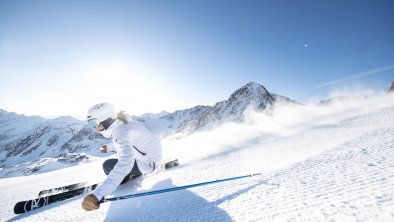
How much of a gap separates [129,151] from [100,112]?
5.26 ft

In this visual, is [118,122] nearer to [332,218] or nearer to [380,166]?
[332,218]

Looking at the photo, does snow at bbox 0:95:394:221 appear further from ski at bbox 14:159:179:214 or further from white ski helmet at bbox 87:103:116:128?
white ski helmet at bbox 87:103:116:128

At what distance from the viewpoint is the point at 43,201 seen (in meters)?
5.32

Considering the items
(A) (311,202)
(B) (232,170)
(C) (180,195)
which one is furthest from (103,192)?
(A) (311,202)

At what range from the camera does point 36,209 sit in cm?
524

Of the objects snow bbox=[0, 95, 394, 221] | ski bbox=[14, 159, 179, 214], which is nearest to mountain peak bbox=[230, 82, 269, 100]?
ski bbox=[14, 159, 179, 214]

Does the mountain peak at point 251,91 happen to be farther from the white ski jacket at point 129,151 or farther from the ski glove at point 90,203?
the ski glove at point 90,203

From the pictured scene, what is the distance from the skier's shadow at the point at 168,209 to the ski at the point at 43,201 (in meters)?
1.89

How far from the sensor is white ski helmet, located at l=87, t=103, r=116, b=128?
17.3 ft

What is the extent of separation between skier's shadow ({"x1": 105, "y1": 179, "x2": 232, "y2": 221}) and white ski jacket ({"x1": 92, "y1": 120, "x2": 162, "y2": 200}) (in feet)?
1.53

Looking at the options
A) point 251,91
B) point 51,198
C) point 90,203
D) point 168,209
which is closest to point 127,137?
point 90,203

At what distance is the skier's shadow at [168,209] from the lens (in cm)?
312

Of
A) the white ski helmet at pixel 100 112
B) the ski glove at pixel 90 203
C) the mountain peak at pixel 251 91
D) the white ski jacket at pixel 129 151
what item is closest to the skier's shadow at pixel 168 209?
the ski glove at pixel 90 203

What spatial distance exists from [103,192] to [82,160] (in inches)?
2115
